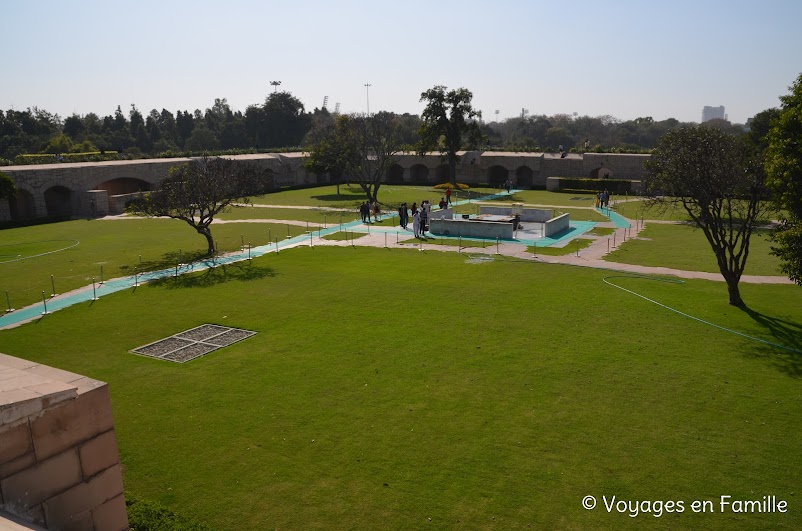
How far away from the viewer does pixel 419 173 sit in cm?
6656

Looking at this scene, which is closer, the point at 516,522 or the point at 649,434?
the point at 516,522

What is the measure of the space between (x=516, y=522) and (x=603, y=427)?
11.2 feet

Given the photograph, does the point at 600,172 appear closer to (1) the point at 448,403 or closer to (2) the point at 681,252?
(2) the point at 681,252

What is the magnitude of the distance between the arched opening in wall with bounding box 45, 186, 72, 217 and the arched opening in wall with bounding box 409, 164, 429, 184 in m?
33.6

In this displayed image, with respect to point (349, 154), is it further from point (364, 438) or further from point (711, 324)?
point (364, 438)

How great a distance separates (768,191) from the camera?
18578 millimetres

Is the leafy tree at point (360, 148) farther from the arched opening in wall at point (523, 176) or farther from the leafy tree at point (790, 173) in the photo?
the leafy tree at point (790, 173)

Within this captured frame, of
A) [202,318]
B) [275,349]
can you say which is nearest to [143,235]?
[202,318]

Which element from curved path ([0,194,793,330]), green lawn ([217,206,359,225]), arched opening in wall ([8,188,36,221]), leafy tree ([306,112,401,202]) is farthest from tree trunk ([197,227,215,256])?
Answer: arched opening in wall ([8,188,36,221])

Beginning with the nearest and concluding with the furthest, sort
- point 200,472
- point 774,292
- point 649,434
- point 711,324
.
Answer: point 200,472, point 649,434, point 711,324, point 774,292

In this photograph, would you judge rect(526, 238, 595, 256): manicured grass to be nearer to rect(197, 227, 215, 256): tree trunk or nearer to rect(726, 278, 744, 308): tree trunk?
rect(726, 278, 744, 308): tree trunk

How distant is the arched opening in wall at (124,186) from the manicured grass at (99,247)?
28.2 ft

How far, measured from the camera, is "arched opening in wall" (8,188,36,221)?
40.5 metres

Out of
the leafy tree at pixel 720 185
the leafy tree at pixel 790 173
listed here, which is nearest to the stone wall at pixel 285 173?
the leafy tree at pixel 720 185
